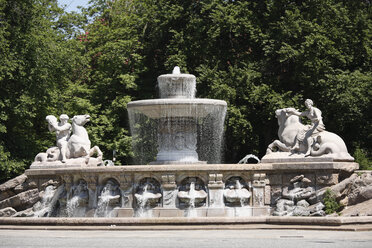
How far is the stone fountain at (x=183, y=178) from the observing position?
667 inches

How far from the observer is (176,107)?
19.7 m

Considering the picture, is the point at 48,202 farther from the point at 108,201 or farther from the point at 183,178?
the point at 183,178

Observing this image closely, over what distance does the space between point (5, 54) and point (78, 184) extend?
12305 mm

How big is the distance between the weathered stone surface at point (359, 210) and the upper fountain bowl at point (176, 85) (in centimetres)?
604

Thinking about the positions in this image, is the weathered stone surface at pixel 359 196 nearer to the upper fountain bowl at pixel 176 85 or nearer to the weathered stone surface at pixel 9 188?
the upper fountain bowl at pixel 176 85

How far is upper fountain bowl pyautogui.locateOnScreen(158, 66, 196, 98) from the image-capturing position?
821 inches

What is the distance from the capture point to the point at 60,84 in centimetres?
3406

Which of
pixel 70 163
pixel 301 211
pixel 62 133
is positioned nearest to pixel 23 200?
pixel 70 163

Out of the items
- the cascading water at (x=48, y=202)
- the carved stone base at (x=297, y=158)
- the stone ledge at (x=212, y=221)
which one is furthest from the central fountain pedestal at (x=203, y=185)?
the stone ledge at (x=212, y=221)

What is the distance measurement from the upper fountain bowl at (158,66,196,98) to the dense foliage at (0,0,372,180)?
9.21 metres

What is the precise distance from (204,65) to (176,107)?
1219 cm

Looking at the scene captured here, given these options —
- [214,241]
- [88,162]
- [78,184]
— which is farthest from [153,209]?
[214,241]

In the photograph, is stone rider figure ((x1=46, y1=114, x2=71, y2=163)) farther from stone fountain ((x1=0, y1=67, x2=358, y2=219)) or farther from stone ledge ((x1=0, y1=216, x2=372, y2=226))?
stone ledge ((x1=0, y1=216, x2=372, y2=226))

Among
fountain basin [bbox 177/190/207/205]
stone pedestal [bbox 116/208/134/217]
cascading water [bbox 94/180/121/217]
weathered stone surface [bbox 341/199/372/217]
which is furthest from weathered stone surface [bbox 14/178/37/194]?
weathered stone surface [bbox 341/199/372/217]
